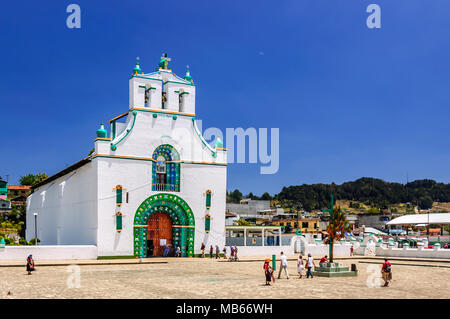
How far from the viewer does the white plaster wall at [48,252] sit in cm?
3319

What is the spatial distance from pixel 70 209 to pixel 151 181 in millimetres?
8458

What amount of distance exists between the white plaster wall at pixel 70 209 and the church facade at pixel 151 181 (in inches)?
3.3

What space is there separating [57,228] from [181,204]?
12690 millimetres

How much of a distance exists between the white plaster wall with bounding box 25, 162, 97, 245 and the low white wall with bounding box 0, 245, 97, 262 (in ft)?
3.75

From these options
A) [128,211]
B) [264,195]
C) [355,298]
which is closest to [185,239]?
[128,211]

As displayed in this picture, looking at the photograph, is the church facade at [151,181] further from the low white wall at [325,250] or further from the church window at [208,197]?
the low white wall at [325,250]

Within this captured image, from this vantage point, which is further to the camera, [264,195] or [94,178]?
[264,195]

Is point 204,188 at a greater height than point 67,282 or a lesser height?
greater

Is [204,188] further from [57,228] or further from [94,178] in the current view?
[57,228]

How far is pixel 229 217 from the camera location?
82.6 metres

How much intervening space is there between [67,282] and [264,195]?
169m
